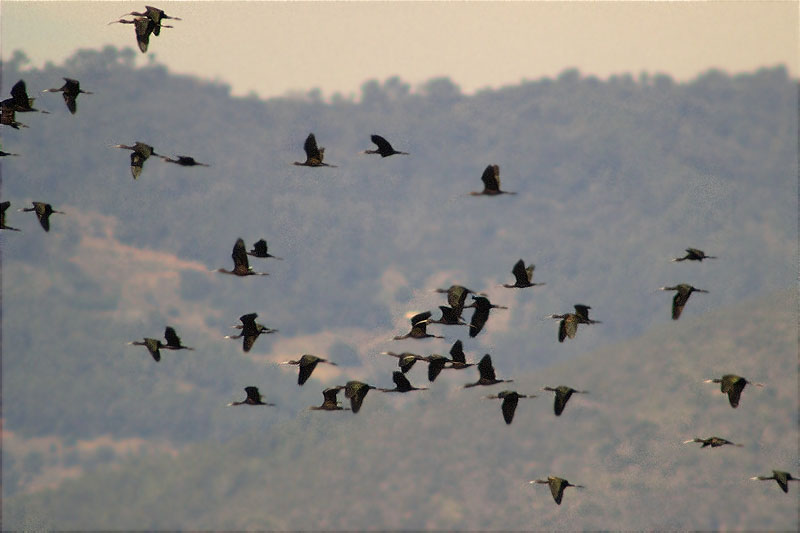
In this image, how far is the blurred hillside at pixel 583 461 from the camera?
158 m

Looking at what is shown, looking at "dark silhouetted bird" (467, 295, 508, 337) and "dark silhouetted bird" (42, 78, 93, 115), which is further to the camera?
"dark silhouetted bird" (467, 295, 508, 337)

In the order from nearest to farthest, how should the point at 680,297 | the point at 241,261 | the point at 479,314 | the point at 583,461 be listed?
the point at 680,297
the point at 241,261
the point at 479,314
the point at 583,461

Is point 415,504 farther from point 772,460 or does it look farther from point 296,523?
point 772,460

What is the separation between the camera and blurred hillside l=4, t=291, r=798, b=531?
520ft

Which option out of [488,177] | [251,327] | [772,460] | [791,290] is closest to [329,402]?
[251,327]

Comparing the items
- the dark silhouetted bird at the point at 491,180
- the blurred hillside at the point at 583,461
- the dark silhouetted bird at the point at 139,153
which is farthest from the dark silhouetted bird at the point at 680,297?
the blurred hillside at the point at 583,461

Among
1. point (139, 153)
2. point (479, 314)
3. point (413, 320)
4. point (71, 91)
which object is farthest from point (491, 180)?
point (71, 91)

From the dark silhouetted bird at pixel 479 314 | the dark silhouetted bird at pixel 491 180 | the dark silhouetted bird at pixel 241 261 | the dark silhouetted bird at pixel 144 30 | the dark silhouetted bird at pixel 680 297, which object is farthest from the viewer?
the dark silhouetted bird at pixel 479 314

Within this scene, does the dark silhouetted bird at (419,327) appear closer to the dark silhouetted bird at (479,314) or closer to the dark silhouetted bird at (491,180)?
the dark silhouetted bird at (479,314)

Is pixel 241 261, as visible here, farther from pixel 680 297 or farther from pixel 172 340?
pixel 680 297

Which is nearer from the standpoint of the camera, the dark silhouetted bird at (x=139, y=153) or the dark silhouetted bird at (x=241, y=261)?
the dark silhouetted bird at (x=139, y=153)

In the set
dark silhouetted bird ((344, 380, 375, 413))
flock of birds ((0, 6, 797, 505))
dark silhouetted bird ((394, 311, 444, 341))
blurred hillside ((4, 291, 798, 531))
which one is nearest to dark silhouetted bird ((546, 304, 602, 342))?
flock of birds ((0, 6, 797, 505))

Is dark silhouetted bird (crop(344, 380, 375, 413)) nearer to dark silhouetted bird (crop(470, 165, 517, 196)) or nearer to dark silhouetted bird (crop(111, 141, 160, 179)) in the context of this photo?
dark silhouetted bird (crop(470, 165, 517, 196))

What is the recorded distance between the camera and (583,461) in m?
174
